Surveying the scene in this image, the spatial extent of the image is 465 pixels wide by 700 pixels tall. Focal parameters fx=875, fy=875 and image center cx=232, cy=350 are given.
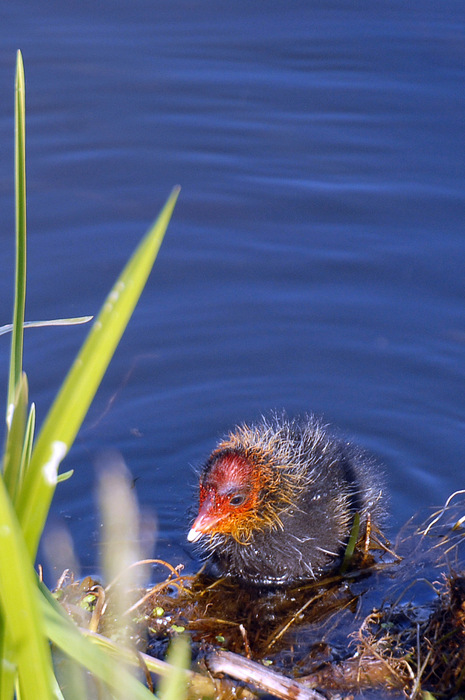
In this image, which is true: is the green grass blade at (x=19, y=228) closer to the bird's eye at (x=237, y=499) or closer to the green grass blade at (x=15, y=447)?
the green grass blade at (x=15, y=447)

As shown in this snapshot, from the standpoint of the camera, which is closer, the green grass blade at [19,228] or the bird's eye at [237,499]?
the green grass blade at [19,228]

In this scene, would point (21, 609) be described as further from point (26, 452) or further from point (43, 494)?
point (26, 452)

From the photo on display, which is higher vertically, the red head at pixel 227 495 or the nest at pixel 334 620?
the red head at pixel 227 495

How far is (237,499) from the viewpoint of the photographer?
3.27 meters

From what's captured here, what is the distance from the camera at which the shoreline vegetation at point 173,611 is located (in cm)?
114

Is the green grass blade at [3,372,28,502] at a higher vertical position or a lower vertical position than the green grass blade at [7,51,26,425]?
lower

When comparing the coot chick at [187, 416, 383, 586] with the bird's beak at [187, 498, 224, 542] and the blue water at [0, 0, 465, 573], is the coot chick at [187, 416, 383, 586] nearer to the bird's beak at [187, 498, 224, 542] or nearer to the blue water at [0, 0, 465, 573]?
the bird's beak at [187, 498, 224, 542]

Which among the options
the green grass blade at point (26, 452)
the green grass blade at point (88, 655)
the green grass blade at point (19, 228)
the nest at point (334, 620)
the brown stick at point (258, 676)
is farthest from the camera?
the nest at point (334, 620)

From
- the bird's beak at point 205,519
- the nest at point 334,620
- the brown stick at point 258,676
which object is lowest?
the nest at point 334,620

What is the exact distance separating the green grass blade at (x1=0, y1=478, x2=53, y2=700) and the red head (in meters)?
1.94

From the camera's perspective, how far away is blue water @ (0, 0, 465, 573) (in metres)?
4.03

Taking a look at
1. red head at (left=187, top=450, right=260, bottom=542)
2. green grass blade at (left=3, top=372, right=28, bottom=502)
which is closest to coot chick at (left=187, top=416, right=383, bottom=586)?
red head at (left=187, top=450, right=260, bottom=542)

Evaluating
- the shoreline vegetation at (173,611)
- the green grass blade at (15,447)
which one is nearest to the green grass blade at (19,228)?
the shoreline vegetation at (173,611)

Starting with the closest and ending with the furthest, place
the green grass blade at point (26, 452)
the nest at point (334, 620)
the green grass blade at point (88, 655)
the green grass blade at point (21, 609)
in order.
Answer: the green grass blade at point (21, 609) < the green grass blade at point (88, 655) < the green grass blade at point (26, 452) < the nest at point (334, 620)
